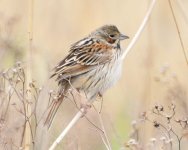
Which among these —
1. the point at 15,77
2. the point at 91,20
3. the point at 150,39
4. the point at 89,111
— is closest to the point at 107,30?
the point at 150,39

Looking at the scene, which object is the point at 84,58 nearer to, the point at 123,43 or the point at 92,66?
the point at 92,66

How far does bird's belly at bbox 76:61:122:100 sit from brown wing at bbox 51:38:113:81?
6 centimetres

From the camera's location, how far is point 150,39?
671cm

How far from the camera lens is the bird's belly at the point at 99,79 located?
21.2ft

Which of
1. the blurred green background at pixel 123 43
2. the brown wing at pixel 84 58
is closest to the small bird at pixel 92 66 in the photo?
the brown wing at pixel 84 58

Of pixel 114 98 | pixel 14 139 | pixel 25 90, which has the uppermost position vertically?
pixel 25 90

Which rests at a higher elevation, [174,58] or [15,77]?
[15,77]

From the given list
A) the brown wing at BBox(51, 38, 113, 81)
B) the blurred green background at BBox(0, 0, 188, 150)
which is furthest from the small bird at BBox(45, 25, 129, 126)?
the blurred green background at BBox(0, 0, 188, 150)

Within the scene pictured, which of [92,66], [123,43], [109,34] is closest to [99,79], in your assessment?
[92,66]

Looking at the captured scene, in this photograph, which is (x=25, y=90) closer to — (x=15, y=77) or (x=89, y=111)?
(x=15, y=77)

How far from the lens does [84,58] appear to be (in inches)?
255

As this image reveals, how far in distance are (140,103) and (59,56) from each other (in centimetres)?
132

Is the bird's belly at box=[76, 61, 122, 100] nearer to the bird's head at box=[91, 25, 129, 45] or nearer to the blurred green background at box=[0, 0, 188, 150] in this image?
the blurred green background at box=[0, 0, 188, 150]

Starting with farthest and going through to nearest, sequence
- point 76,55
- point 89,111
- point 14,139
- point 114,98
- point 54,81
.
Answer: point 114,98, point 76,55, point 54,81, point 89,111, point 14,139
